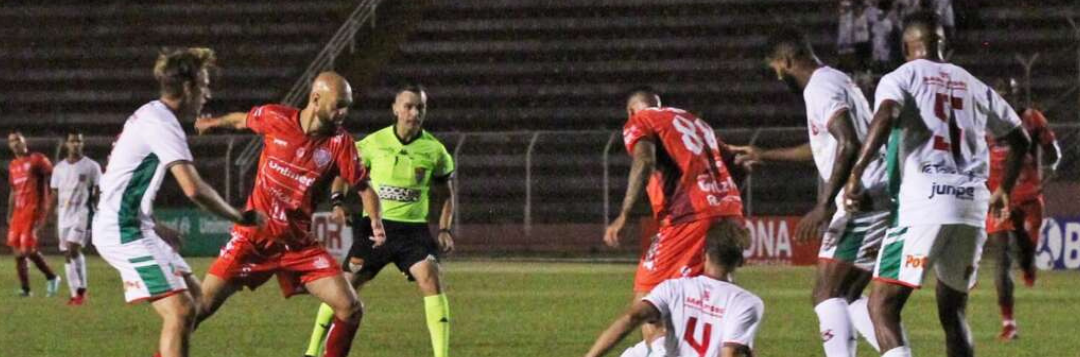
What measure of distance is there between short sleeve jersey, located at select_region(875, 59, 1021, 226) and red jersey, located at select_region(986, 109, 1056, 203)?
216 inches

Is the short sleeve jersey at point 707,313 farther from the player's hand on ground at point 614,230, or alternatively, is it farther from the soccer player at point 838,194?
the soccer player at point 838,194

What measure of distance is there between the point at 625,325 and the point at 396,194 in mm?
5108

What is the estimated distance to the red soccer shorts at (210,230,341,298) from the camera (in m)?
11.2

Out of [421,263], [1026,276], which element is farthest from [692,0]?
[421,263]

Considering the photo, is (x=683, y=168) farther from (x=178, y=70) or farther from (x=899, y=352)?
(x=178, y=70)

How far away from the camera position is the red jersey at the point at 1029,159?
16531 millimetres

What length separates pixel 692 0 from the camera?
37250mm

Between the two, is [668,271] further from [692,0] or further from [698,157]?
[692,0]

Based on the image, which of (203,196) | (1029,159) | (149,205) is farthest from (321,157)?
(1029,159)

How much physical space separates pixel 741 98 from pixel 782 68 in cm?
2495

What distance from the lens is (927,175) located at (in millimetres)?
9844

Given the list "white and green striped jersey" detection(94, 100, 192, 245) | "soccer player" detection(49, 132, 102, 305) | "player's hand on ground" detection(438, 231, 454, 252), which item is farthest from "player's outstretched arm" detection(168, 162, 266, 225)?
"soccer player" detection(49, 132, 102, 305)

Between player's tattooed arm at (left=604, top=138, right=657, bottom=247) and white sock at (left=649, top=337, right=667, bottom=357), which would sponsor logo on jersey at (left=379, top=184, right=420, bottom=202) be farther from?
white sock at (left=649, top=337, right=667, bottom=357)

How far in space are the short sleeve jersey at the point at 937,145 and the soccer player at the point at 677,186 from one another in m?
1.23
